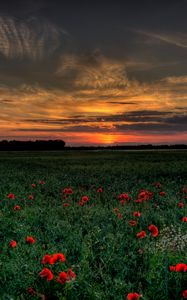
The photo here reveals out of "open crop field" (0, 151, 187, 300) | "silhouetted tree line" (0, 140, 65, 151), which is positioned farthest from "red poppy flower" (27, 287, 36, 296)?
"silhouetted tree line" (0, 140, 65, 151)

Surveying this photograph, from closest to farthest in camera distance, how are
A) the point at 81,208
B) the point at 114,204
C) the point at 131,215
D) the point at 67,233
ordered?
the point at 67,233 → the point at 131,215 → the point at 81,208 → the point at 114,204

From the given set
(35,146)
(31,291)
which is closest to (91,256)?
(31,291)

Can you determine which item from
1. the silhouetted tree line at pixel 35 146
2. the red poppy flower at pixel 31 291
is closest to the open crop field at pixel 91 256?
the red poppy flower at pixel 31 291

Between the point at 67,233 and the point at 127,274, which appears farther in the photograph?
the point at 67,233

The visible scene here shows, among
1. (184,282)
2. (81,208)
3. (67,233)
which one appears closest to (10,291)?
(184,282)

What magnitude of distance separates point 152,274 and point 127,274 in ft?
1.76

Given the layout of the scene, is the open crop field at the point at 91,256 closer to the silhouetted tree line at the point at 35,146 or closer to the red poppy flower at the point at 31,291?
the red poppy flower at the point at 31,291

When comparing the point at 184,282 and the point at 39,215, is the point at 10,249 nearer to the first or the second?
the point at 39,215

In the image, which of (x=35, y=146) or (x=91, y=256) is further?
(x=35, y=146)

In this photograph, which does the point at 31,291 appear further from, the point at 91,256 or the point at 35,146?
the point at 35,146

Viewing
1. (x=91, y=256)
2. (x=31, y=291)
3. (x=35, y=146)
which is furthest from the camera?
(x=35, y=146)

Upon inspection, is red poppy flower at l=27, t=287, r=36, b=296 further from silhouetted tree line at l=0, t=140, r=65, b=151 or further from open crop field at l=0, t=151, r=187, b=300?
silhouetted tree line at l=0, t=140, r=65, b=151

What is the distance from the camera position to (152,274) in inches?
200

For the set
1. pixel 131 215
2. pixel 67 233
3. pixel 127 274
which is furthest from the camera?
pixel 131 215
